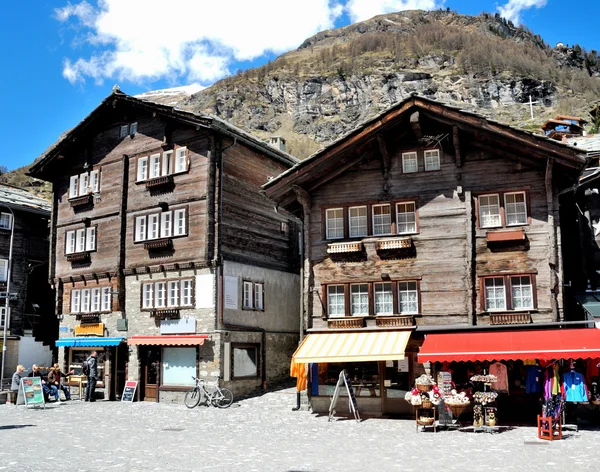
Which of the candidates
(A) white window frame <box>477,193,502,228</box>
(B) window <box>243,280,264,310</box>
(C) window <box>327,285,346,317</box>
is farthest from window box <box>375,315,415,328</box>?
(B) window <box>243,280,264,310</box>

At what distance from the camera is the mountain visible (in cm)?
14812

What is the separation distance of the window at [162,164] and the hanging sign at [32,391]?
1117 cm

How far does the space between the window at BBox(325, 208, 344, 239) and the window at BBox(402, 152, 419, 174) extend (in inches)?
113

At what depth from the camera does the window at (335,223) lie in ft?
82.9

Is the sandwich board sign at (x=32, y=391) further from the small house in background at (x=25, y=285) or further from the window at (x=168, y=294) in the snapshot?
the small house in background at (x=25, y=285)

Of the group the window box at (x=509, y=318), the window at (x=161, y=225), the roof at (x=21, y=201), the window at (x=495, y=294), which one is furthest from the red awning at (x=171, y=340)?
the roof at (x=21, y=201)

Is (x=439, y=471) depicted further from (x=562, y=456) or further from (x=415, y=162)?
(x=415, y=162)

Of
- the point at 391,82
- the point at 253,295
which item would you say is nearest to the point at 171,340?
the point at 253,295

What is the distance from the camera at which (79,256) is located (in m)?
34.4

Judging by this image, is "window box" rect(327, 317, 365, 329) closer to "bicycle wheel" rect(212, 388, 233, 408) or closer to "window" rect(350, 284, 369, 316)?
"window" rect(350, 284, 369, 316)

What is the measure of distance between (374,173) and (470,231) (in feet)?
14.2

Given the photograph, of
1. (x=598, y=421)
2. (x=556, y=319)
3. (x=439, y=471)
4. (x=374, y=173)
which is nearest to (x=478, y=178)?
(x=374, y=173)

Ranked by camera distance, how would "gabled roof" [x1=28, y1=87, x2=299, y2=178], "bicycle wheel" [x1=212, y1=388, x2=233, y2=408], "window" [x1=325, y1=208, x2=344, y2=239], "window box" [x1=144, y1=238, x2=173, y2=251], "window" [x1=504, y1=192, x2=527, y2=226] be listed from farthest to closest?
"window box" [x1=144, y1=238, x2=173, y2=251] → "gabled roof" [x1=28, y1=87, x2=299, y2=178] → "bicycle wheel" [x1=212, y1=388, x2=233, y2=408] → "window" [x1=325, y1=208, x2=344, y2=239] → "window" [x1=504, y1=192, x2=527, y2=226]

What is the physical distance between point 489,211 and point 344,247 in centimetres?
537
